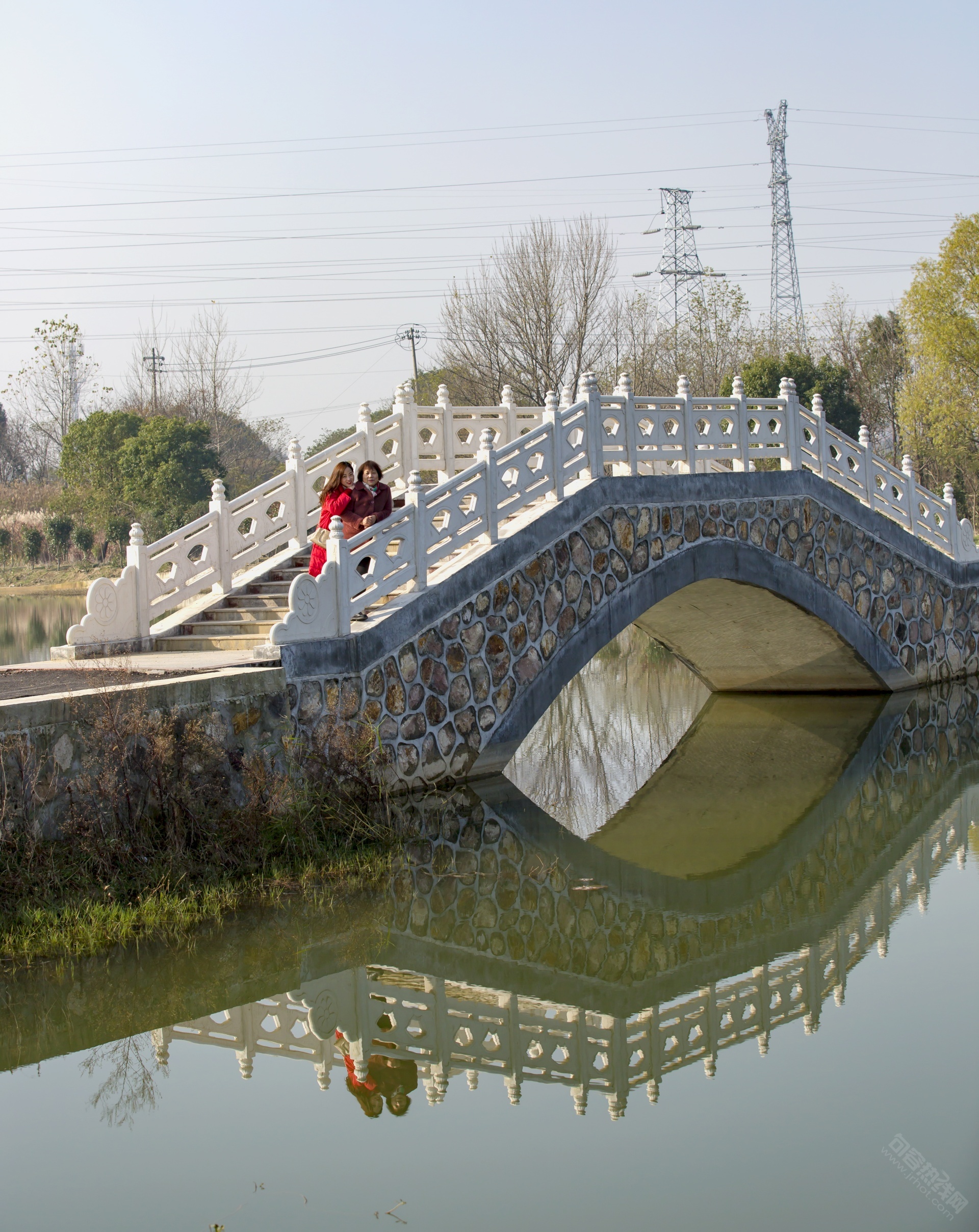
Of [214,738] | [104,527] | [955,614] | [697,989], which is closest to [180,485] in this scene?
[104,527]

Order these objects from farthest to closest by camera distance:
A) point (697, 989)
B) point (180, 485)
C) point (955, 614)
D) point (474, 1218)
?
point (180, 485), point (955, 614), point (697, 989), point (474, 1218)

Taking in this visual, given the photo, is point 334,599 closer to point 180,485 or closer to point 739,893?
point 739,893

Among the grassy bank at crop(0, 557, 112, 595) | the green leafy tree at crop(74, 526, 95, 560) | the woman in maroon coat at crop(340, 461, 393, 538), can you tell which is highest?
the woman in maroon coat at crop(340, 461, 393, 538)

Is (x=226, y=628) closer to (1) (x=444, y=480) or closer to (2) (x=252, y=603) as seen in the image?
(2) (x=252, y=603)

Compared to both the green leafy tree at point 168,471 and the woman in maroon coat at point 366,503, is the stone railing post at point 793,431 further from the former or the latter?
the green leafy tree at point 168,471

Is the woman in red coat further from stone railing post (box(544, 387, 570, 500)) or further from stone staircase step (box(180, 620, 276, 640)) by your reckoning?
stone railing post (box(544, 387, 570, 500))

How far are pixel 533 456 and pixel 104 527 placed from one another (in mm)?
28222

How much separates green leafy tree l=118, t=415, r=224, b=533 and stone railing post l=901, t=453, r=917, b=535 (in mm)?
23344

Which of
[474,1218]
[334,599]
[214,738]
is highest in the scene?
[334,599]

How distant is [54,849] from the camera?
285 inches

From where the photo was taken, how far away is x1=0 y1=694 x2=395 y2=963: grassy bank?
6.97m

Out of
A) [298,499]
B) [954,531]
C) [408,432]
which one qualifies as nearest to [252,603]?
[298,499]

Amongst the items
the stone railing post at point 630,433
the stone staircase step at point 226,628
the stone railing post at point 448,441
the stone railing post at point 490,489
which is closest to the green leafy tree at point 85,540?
the stone railing post at point 448,441

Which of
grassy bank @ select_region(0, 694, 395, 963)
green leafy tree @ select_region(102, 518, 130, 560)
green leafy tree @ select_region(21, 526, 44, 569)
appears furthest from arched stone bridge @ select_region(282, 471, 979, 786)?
green leafy tree @ select_region(21, 526, 44, 569)
